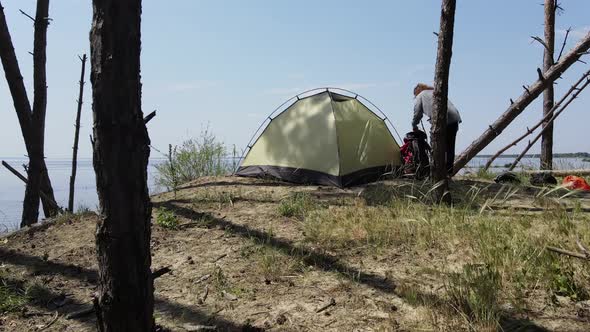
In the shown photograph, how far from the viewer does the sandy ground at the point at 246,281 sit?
332 cm

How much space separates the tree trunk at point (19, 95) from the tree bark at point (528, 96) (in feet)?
27.8

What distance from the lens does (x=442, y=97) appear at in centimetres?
632

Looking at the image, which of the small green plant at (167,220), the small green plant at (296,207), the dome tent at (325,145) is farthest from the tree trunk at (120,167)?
the dome tent at (325,145)

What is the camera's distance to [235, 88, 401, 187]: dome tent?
28.5 ft

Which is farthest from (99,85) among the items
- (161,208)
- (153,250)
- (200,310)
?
(161,208)

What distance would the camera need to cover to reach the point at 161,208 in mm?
6977

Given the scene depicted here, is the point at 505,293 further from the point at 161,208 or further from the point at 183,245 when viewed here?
the point at 161,208

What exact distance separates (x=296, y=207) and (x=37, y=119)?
5.66 metres

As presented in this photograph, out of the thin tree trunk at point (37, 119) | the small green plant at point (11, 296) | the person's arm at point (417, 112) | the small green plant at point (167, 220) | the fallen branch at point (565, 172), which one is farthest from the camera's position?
the fallen branch at point (565, 172)

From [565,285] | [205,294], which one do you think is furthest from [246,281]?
[565,285]

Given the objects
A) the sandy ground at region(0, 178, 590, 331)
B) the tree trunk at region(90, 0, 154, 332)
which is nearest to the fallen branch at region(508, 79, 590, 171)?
the sandy ground at region(0, 178, 590, 331)

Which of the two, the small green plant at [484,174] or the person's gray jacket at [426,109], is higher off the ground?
the person's gray jacket at [426,109]

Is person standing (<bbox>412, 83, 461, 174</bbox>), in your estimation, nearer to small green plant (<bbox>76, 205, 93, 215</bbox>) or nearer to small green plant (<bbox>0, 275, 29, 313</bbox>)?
small green plant (<bbox>76, 205, 93, 215</bbox>)

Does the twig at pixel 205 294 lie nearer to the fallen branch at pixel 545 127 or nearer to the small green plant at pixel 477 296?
the small green plant at pixel 477 296
